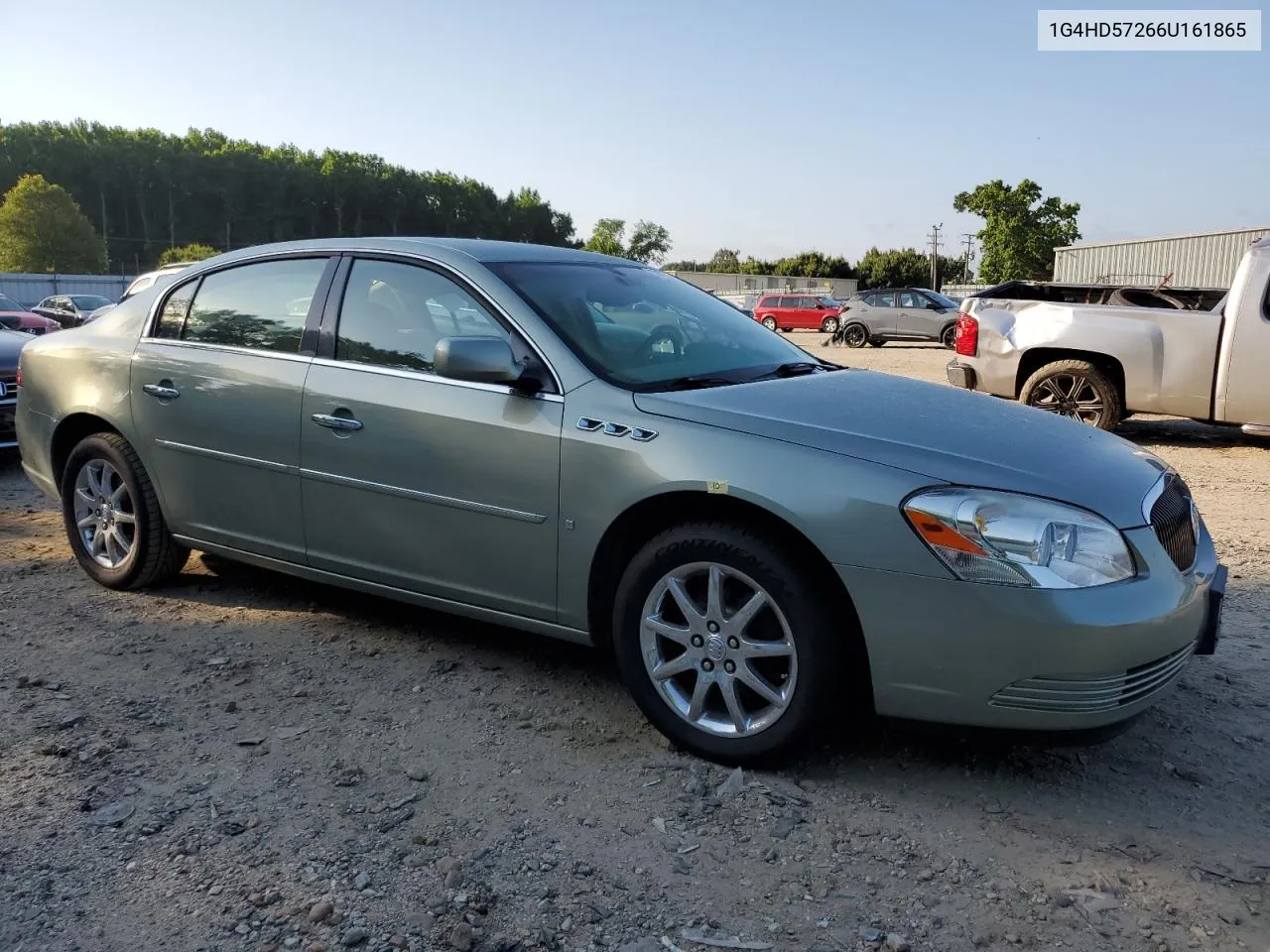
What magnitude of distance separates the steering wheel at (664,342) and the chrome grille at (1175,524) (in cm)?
166

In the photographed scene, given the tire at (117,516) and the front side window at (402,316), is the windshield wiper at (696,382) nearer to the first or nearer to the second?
the front side window at (402,316)

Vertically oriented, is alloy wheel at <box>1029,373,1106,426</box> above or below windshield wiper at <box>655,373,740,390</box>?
below

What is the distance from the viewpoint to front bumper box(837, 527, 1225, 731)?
268 centimetres

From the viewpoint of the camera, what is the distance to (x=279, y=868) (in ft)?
8.49

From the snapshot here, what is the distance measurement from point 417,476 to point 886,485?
1.64m

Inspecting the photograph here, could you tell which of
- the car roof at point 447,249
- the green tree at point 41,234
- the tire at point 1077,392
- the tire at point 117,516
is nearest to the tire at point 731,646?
the car roof at point 447,249

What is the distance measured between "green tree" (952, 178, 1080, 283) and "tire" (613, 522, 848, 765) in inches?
2536

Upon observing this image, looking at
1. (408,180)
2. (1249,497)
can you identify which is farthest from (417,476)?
(408,180)

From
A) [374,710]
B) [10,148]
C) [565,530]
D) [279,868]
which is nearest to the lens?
[279,868]

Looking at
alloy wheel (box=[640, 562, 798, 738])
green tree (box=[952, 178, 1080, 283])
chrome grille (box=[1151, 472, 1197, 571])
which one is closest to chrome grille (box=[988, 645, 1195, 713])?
chrome grille (box=[1151, 472, 1197, 571])

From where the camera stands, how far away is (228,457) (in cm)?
416

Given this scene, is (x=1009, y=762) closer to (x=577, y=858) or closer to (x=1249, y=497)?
(x=577, y=858)

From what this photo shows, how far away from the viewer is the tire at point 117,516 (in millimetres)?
4562

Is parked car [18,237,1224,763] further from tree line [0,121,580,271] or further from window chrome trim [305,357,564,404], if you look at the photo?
tree line [0,121,580,271]
